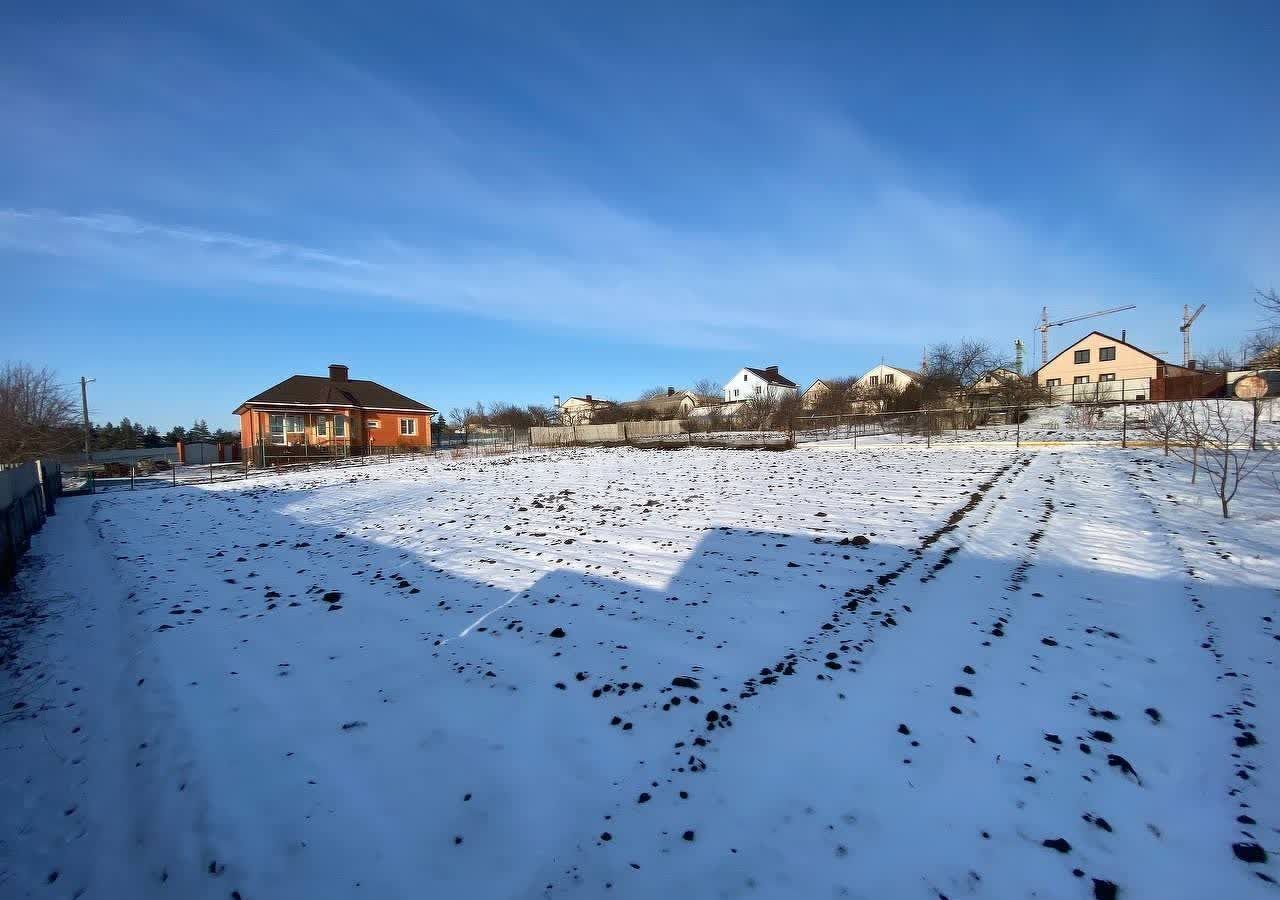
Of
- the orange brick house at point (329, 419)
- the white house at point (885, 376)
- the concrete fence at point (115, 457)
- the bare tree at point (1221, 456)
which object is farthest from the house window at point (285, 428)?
the white house at point (885, 376)

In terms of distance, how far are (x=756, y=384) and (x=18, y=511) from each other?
5938 cm

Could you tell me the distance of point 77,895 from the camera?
2.17 meters

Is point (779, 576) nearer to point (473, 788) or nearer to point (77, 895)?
point (473, 788)

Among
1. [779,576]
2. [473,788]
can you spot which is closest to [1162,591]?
[779,576]

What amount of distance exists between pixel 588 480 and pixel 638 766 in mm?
10878

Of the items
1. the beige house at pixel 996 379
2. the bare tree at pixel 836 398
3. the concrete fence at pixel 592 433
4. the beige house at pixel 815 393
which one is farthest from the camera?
the beige house at pixel 815 393

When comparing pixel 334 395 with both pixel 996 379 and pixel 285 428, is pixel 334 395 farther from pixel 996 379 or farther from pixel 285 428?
pixel 996 379

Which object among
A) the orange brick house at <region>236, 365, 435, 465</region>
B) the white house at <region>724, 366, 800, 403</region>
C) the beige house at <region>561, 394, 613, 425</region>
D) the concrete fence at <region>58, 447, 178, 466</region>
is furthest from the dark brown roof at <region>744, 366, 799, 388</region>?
the concrete fence at <region>58, 447, 178, 466</region>

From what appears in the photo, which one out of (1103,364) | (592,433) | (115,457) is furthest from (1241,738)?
(1103,364)

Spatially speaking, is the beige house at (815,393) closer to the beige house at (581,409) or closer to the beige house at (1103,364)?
the beige house at (1103,364)

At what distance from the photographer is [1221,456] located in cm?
1188

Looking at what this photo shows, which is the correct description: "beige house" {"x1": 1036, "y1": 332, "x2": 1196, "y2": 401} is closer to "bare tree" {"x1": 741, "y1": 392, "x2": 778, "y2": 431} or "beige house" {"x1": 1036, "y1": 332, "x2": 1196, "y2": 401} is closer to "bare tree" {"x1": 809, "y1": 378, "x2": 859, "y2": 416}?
"bare tree" {"x1": 809, "y1": 378, "x2": 859, "y2": 416}

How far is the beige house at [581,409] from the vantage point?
60812 millimetres

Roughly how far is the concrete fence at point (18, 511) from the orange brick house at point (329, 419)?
16.3 metres
